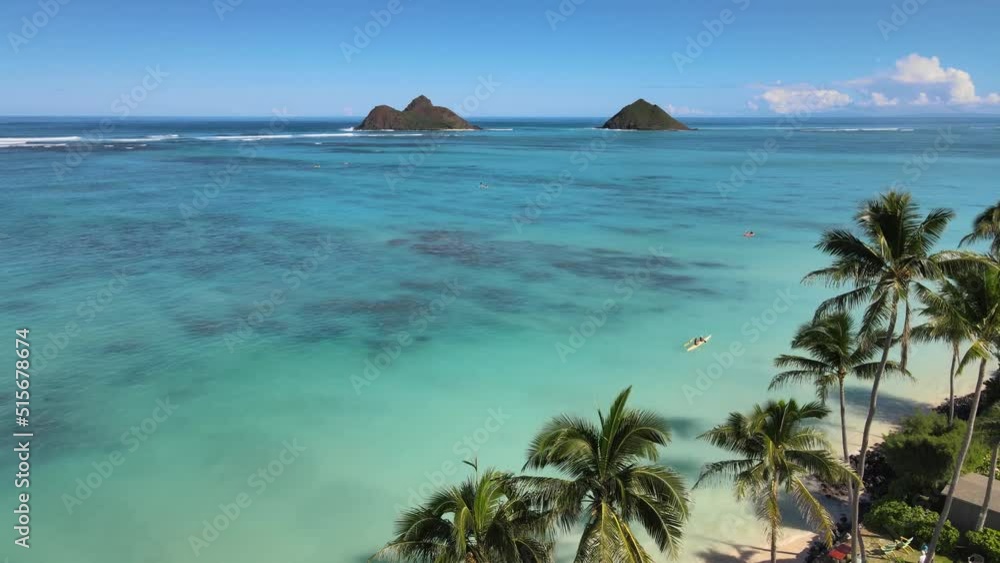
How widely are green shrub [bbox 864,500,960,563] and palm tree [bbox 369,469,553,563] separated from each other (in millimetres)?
9497

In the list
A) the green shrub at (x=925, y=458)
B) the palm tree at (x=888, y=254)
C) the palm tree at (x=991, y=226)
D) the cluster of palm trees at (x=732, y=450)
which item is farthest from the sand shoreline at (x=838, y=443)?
the palm tree at (x=991, y=226)

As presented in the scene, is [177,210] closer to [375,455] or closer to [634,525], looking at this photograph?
[375,455]

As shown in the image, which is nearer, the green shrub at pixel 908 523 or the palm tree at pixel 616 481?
the palm tree at pixel 616 481

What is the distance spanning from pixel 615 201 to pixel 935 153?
8007cm

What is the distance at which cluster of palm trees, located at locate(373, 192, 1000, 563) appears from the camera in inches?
372

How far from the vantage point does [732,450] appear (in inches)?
506

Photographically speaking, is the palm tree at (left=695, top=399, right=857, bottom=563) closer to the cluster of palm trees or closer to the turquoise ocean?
the cluster of palm trees

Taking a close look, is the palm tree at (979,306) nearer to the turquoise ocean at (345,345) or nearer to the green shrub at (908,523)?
the green shrub at (908,523)

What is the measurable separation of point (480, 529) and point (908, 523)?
36.5 ft

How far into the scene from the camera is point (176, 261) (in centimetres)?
3647

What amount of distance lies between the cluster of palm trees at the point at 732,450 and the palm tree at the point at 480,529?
2cm

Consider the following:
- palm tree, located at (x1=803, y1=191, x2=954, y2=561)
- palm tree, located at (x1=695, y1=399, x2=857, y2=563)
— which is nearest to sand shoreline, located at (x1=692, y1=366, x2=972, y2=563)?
palm tree, located at (x1=803, y1=191, x2=954, y2=561)

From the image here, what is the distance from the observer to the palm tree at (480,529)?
30.0ft

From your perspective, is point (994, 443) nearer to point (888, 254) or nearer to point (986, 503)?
point (986, 503)
